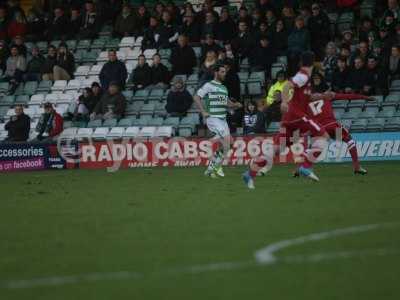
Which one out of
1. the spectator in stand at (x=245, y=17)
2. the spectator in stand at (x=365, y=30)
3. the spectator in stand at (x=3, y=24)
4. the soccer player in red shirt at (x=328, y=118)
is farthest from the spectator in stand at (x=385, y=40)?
the spectator in stand at (x=3, y=24)

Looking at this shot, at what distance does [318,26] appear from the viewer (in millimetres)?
26203

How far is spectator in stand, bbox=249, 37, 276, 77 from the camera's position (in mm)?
26312

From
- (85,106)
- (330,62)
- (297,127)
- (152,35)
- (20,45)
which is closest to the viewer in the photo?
(297,127)

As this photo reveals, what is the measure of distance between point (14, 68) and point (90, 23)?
8.53 ft

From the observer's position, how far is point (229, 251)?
9.55m

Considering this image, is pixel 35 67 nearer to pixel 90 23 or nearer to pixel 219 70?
pixel 90 23

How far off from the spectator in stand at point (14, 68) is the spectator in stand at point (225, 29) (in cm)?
615

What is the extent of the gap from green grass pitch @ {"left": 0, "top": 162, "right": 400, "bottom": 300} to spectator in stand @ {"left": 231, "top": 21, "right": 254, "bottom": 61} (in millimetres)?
9112

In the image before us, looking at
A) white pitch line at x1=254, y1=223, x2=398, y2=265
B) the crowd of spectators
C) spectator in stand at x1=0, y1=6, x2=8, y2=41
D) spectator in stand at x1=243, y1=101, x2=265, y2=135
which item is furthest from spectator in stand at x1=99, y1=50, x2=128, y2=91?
white pitch line at x1=254, y1=223, x2=398, y2=265

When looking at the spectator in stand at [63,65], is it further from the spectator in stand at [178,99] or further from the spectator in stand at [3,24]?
the spectator in stand at [178,99]

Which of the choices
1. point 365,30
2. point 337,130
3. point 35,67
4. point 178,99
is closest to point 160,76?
point 178,99

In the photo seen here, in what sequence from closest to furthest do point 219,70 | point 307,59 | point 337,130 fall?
point 307,59, point 337,130, point 219,70

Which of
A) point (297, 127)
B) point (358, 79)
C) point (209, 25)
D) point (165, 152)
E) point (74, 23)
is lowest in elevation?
point (165, 152)

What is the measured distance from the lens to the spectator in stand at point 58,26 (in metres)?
31.2
